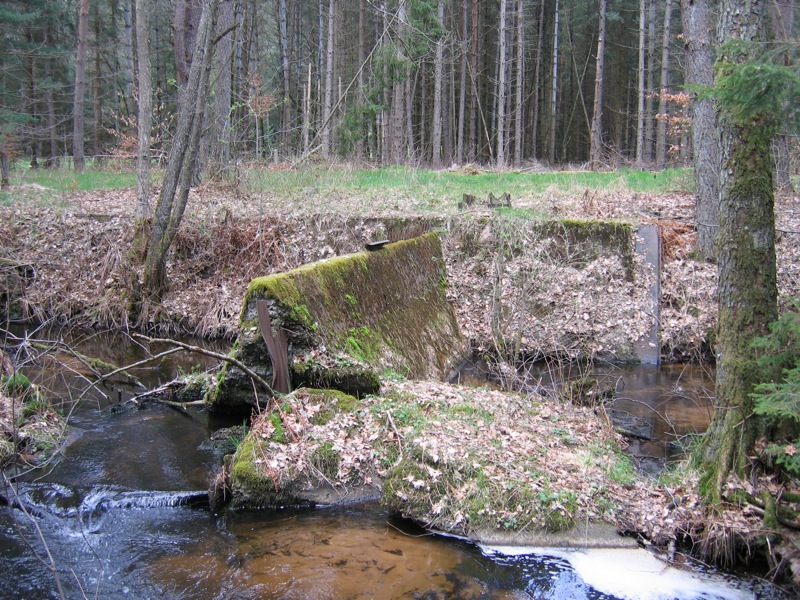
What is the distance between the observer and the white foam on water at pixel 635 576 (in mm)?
4535

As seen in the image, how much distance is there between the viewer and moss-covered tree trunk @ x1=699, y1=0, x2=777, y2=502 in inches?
199

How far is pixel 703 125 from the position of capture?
38.7 ft

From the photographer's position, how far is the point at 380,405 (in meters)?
6.62

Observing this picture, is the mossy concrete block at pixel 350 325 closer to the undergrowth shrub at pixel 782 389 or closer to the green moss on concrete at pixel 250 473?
the green moss on concrete at pixel 250 473

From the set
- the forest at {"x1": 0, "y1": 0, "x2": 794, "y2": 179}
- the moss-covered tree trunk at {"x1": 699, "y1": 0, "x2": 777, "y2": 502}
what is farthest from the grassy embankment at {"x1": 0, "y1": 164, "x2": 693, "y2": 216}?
the moss-covered tree trunk at {"x1": 699, "y1": 0, "x2": 777, "y2": 502}

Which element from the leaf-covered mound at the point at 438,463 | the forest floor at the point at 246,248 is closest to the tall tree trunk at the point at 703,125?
the forest floor at the point at 246,248

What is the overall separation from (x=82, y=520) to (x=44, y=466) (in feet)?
4.00

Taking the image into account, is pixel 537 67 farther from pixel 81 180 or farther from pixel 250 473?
pixel 250 473

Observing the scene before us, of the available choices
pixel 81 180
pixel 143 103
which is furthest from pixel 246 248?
pixel 81 180

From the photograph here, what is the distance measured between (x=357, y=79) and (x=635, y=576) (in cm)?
1467

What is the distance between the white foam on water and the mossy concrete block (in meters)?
2.92

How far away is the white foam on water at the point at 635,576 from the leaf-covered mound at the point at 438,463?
0.88ft

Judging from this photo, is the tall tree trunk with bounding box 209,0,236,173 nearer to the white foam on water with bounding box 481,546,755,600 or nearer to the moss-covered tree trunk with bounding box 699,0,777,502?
the moss-covered tree trunk with bounding box 699,0,777,502

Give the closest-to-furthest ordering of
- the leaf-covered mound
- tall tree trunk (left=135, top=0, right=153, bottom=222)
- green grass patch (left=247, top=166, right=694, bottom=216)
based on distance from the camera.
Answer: the leaf-covered mound, tall tree trunk (left=135, top=0, right=153, bottom=222), green grass patch (left=247, top=166, right=694, bottom=216)
